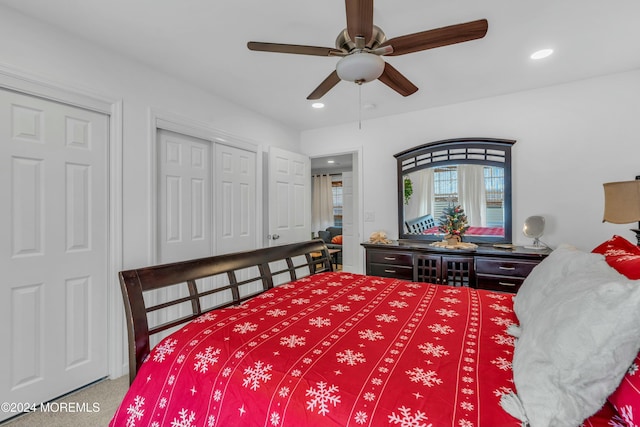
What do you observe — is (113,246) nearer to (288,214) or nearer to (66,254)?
(66,254)

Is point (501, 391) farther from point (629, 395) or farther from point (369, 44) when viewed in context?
point (369, 44)

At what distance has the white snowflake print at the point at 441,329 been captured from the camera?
1258mm

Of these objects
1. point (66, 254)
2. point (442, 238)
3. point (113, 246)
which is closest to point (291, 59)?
point (113, 246)

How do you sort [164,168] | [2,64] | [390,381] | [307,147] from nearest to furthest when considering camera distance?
1. [390,381]
2. [2,64]
3. [164,168]
4. [307,147]

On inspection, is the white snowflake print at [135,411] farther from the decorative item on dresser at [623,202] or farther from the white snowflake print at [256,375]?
the decorative item on dresser at [623,202]

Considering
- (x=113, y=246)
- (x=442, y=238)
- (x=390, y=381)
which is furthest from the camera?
(x=442, y=238)

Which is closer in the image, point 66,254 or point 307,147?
point 66,254

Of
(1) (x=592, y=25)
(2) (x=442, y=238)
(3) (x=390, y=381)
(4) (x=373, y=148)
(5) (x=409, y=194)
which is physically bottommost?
(3) (x=390, y=381)

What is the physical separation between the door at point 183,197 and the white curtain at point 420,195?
2.42 m

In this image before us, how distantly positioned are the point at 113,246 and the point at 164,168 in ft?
2.67

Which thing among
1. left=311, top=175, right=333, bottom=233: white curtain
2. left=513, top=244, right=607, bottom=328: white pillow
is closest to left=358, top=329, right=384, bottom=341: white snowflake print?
left=513, top=244, right=607, bottom=328: white pillow

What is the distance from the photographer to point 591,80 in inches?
108

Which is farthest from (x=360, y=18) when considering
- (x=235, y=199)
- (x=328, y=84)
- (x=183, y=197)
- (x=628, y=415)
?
(x=235, y=199)

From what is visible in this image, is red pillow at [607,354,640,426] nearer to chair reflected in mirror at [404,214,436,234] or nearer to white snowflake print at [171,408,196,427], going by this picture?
white snowflake print at [171,408,196,427]
